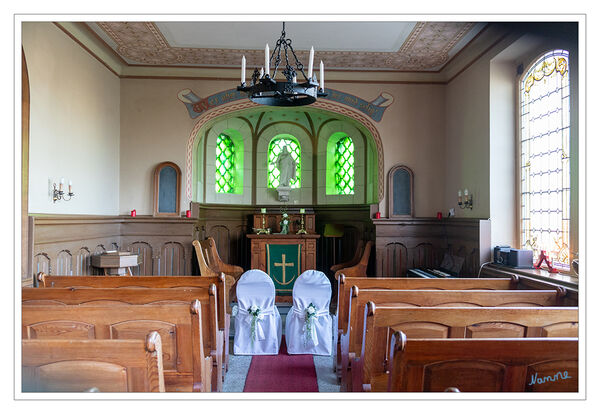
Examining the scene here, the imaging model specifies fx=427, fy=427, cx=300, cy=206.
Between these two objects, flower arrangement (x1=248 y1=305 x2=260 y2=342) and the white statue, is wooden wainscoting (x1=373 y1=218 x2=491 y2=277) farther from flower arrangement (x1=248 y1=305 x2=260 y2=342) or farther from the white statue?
flower arrangement (x1=248 y1=305 x2=260 y2=342)

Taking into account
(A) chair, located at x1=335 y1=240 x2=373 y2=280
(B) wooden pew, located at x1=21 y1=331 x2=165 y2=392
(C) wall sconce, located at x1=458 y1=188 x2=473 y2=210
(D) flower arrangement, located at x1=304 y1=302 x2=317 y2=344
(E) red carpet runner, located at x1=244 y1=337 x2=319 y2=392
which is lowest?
(E) red carpet runner, located at x1=244 y1=337 x2=319 y2=392

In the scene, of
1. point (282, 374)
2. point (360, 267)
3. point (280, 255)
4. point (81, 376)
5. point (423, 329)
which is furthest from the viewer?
point (280, 255)

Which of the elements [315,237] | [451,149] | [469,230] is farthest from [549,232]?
[315,237]

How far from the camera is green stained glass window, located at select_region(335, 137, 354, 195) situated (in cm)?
883

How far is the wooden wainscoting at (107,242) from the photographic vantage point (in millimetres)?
4754

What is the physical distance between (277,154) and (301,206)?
125 cm

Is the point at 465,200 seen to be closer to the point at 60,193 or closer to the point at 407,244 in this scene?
the point at 407,244

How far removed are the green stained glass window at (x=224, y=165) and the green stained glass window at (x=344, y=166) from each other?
2.24 metres

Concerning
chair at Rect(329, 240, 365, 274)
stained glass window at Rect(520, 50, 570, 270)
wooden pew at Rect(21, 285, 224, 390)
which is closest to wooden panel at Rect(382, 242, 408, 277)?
chair at Rect(329, 240, 365, 274)

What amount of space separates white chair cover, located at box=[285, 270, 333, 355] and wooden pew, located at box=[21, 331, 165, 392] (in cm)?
284

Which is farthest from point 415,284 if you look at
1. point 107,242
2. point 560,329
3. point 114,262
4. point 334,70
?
point 107,242

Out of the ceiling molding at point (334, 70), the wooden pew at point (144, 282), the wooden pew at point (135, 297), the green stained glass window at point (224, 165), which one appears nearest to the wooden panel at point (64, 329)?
the wooden pew at point (135, 297)

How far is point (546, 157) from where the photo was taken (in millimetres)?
4859

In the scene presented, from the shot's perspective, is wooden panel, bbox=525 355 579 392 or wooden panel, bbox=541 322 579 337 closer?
wooden panel, bbox=525 355 579 392
